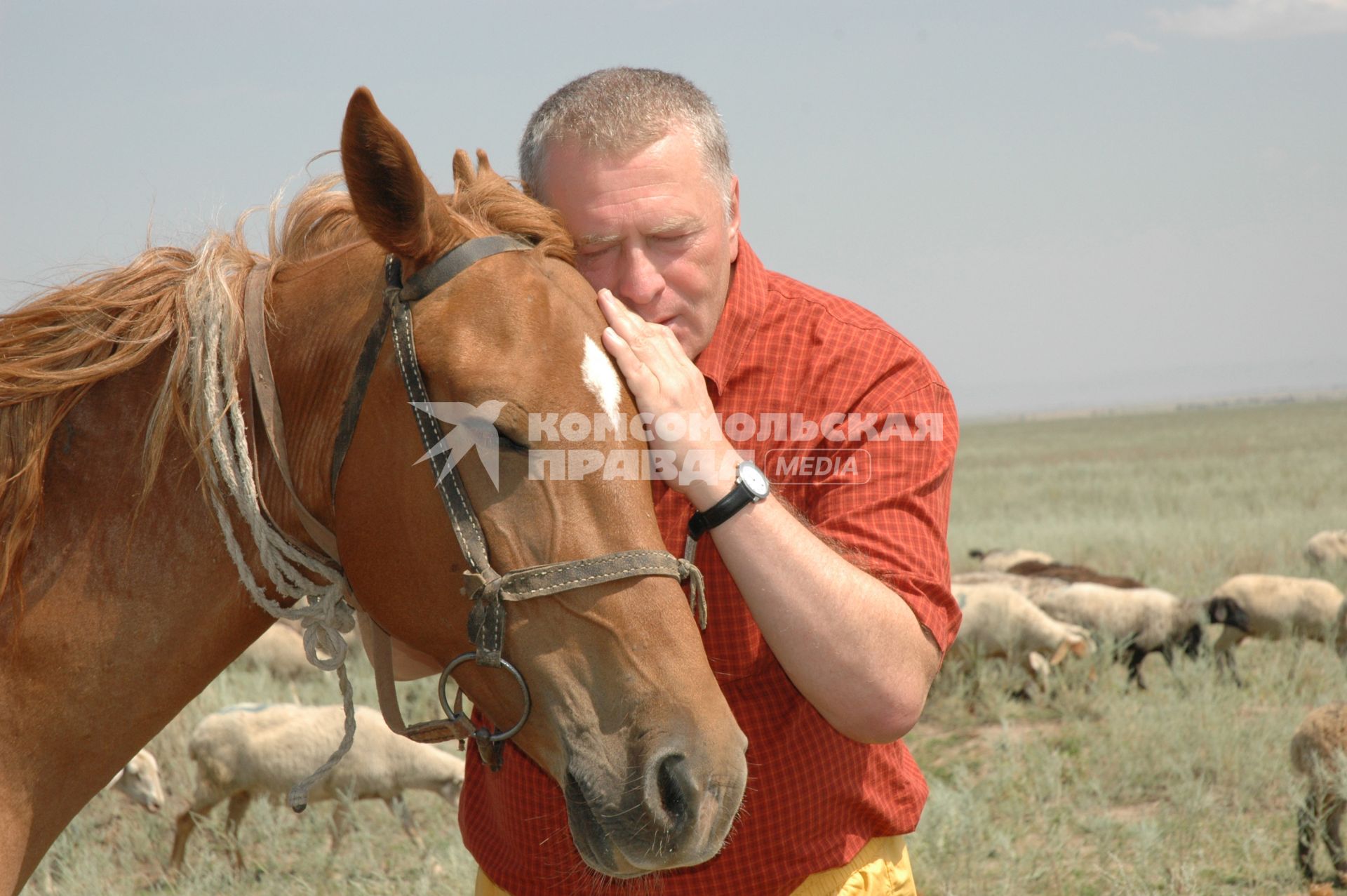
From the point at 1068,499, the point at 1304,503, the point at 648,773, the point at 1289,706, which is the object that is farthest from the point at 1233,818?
the point at 1068,499

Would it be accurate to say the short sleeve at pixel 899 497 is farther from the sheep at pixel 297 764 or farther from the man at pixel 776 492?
the sheep at pixel 297 764

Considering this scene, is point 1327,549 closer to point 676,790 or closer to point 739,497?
point 739,497

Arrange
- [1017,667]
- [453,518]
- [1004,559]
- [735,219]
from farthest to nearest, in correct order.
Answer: [1004,559] → [1017,667] → [735,219] → [453,518]

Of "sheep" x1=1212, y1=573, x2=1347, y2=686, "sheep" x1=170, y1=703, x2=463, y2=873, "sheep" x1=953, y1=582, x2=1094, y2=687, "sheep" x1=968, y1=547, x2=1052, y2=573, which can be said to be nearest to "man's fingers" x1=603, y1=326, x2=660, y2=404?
"sheep" x1=170, y1=703, x2=463, y2=873

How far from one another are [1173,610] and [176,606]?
864 centimetres

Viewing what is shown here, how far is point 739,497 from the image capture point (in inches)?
71.6

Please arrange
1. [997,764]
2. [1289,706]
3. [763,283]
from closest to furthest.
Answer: [763,283] < [997,764] < [1289,706]

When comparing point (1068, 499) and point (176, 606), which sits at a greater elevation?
point (176, 606)

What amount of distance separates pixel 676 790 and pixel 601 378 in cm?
64

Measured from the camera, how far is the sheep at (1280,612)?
8789mm

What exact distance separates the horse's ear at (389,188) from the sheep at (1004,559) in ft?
36.7

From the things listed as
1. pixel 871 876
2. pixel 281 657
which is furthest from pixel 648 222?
pixel 281 657

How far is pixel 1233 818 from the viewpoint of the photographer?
18.5 ft

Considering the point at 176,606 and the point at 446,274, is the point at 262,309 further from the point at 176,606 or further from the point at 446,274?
the point at 176,606
